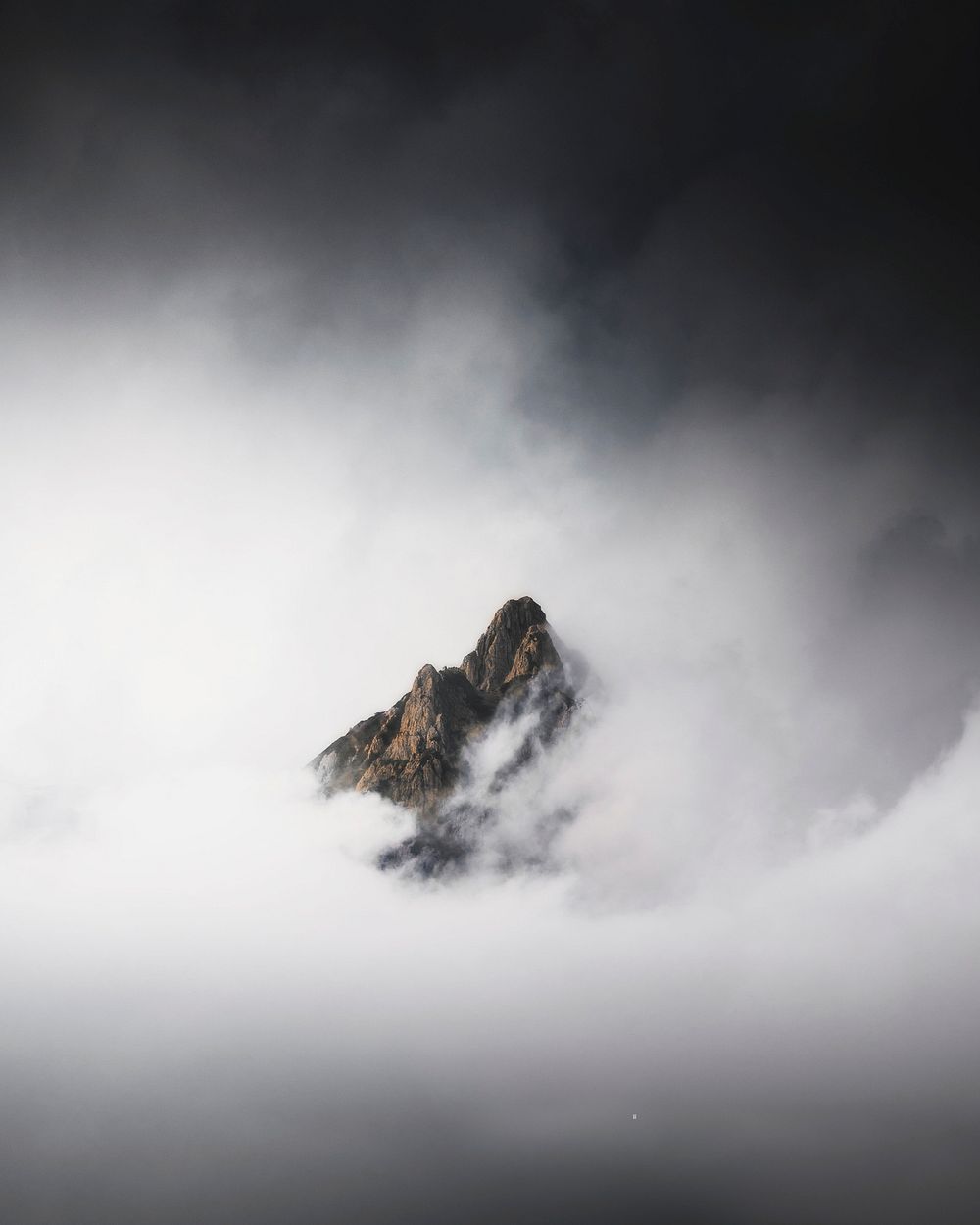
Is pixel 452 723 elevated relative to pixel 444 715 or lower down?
lower down

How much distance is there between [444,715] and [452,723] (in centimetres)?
437

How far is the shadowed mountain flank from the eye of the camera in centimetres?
17325

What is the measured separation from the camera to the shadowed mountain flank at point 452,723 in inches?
6821

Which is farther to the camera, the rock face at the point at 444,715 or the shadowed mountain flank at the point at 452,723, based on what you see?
the shadowed mountain flank at the point at 452,723

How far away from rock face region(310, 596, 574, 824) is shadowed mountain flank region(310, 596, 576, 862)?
0.30 m

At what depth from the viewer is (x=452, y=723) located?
572ft

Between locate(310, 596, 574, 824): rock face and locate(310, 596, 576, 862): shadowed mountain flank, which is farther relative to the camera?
locate(310, 596, 576, 862): shadowed mountain flank

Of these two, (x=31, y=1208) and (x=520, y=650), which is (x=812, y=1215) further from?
(x=31, y=1208)

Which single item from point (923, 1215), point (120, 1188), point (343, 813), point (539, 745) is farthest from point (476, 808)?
point (923, 1215)

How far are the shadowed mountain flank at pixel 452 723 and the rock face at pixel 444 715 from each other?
297mm

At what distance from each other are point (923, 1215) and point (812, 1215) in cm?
3580

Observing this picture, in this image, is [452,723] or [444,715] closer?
[444,715]

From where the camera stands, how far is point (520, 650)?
185 metres

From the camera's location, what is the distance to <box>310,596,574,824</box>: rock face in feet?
567
